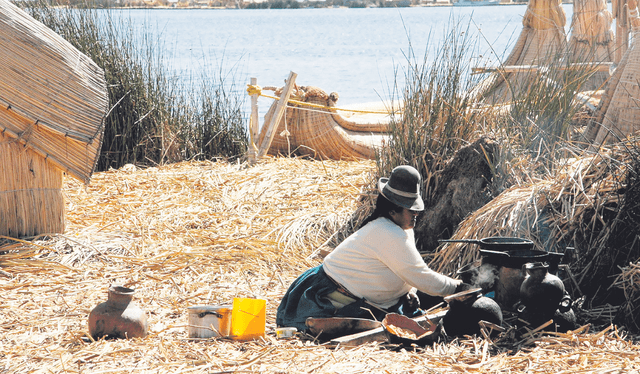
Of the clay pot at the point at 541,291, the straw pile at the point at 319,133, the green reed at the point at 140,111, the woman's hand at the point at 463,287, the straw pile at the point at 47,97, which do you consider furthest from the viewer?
the straw pile at the point at 319,133

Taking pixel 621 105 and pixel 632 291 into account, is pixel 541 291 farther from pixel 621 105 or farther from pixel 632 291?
pixel 621 105

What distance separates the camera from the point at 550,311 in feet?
9.89

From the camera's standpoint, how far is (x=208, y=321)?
124 inches

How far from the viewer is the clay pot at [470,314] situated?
117 inches

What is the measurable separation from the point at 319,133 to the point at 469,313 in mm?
4743

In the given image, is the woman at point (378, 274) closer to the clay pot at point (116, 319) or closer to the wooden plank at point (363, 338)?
the wooden plank at point (363, 338)

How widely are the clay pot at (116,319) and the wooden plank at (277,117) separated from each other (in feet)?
13.5

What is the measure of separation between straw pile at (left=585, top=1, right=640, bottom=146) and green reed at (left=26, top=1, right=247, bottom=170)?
12.4 feet

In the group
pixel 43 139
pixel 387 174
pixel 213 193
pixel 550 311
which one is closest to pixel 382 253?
pixel 550 311

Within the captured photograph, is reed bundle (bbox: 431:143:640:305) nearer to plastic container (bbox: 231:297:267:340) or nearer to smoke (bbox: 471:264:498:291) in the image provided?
smoke (bbox: 471:264:498:291)

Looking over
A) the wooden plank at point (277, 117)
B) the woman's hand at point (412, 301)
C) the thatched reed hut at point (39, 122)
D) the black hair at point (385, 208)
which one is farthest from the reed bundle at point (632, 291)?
the wooden plank at point (277, 117)

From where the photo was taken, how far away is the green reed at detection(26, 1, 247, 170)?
7.16 metres

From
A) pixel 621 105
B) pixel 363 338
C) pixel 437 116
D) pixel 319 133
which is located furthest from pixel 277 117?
pixel 363 338

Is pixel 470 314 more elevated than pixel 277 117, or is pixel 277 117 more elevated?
pixel 277 117
